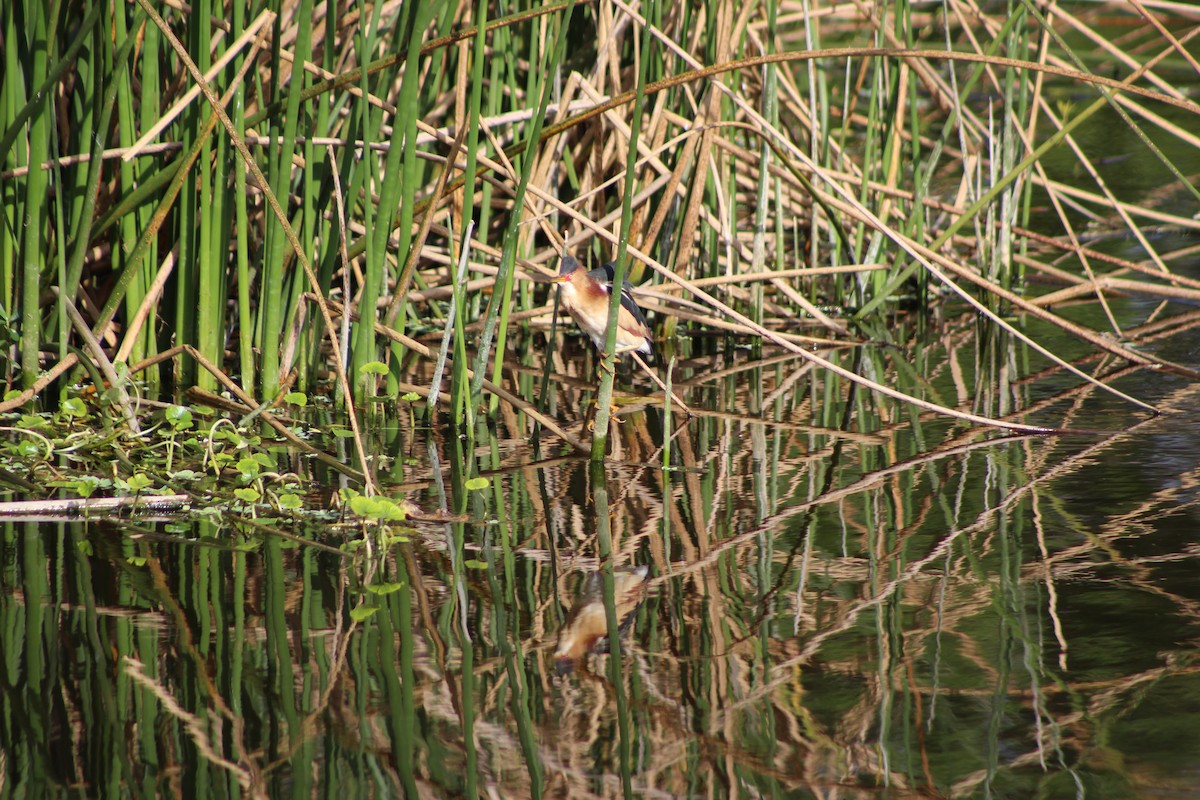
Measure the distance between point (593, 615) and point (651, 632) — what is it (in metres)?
0.13

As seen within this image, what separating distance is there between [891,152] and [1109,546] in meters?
3.31

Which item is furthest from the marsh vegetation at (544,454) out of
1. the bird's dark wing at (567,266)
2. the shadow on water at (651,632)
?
the bird's dark wing at (567,266)

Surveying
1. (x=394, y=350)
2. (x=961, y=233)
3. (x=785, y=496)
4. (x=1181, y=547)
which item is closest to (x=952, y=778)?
(x=1181, y=547)

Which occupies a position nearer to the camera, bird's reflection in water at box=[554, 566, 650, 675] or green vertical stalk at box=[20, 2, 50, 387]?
bird's reflection in water at box=[554, 566, 650, 675]

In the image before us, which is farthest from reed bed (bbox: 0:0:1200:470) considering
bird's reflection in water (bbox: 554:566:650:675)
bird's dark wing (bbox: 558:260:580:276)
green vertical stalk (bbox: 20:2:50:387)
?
bird's reflection in water (bbox: 554:566:650:675)

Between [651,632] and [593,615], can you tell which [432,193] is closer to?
[593,615]

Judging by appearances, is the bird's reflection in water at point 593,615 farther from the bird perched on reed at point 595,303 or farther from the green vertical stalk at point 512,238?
the bird perched on reed at point 595,303

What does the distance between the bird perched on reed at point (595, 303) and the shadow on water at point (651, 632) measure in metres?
0.58

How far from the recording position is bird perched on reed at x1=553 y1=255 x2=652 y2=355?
4242 mm

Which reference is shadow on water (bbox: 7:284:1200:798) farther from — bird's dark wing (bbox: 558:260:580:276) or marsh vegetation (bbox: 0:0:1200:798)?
bird's dark wing (bbox: 558:260:580:276)

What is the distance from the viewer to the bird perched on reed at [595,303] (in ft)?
13.9

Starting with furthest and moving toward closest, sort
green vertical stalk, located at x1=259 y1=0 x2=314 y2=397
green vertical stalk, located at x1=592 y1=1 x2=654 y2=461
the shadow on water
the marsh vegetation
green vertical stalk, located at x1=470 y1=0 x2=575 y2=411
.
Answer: green vertical stalk, located at x1=259 y1=0 x2=314 y2=397 < green vertical stalk, located at x1=470 y1=0 x2=575 y2=411 < green vertical stalk, located at x1=592 y1=1 x2=654 y2=461 < the marsh vegetation < the shadow on water

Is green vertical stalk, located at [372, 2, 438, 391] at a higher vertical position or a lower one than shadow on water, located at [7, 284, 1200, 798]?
higher

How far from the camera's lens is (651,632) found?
2455 millimetres
